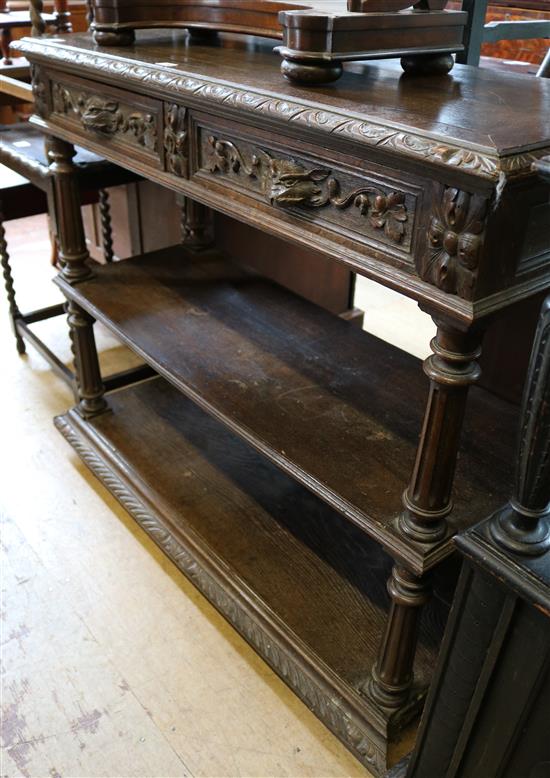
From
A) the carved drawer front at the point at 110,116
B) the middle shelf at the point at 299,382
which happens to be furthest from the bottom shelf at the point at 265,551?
the carved drawer front at the point at 110,116

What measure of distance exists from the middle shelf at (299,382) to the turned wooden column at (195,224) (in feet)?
0.24

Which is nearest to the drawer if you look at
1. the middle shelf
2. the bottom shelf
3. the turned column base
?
the turned column base

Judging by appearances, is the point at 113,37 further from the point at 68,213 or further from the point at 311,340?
the point at 311,340

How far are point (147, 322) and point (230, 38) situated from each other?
0.73 meters

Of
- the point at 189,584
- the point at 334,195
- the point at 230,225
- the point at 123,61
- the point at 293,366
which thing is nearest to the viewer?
the point at 334,195

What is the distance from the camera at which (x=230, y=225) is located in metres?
2.54

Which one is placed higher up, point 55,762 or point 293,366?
point 293,366

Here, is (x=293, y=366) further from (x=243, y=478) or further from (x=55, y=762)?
(x=55, y=762)

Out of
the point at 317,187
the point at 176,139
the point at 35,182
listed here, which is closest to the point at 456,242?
the point at 317,187

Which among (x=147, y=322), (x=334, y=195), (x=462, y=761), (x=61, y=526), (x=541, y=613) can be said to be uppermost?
(x=334, y=195)

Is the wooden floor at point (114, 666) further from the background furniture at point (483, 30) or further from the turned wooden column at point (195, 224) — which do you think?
the background furniture at point (483, 30)

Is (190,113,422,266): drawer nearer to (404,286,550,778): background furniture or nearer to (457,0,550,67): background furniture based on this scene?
(404,286,550,778): background furniture

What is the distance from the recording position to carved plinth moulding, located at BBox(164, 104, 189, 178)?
4.25 feet

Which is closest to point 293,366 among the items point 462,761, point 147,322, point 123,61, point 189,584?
point 147,322
